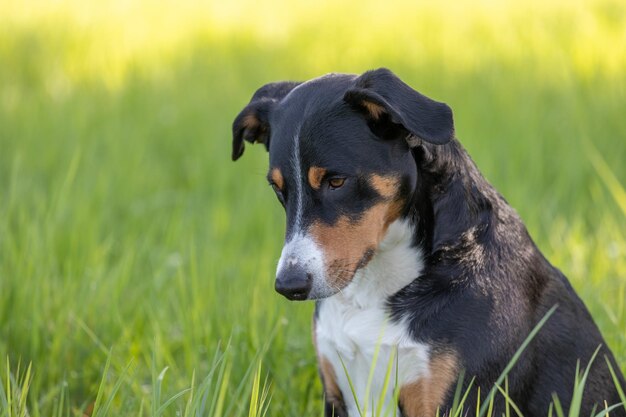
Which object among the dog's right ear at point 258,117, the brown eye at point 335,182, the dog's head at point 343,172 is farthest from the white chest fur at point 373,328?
the dog's right ear at point 258,117

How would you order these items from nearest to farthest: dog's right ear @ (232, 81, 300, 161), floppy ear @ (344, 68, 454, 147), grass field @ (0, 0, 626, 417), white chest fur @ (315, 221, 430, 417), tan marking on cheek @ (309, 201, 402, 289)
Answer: floppy ear @ (344, 68, 454, 147) → tan marking on cheek @ (309, 201, 402, 289) → white chest fur @ (315, 221, 430, 417) → dog's right ear @ (232, 81, 300, 161) → grass field @ (0, 0, 626, 417)

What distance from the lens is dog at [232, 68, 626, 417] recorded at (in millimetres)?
3094

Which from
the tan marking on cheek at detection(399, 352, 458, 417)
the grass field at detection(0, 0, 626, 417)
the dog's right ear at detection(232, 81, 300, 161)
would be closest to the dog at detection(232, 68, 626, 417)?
the tan marking on cheek at detection(399, 352, 458, 417)

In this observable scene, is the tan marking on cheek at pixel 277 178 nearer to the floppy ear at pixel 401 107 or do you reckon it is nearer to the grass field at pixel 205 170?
the floppy ear at pixel 401 107

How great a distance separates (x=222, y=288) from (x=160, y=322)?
1.48 ft

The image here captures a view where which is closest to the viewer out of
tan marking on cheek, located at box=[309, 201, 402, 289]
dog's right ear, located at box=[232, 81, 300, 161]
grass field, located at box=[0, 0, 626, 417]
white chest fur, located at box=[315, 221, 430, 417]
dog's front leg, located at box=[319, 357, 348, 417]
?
tan marking on cheek, located at box=[309, 201, 402, 289]

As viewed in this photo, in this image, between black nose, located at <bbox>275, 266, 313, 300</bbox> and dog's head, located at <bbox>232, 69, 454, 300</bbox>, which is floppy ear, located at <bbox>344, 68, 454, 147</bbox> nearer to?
dog's head, located at <bbox>232, 69, 454, 300</bbox>

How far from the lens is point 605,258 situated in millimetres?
5207

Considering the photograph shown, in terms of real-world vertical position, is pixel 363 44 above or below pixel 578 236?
above

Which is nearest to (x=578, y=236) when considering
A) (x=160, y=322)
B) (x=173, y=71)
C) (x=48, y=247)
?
(x=160, y=322)

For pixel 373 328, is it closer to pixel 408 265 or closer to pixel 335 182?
pixel 408 265

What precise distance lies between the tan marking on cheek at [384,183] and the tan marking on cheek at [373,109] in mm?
208

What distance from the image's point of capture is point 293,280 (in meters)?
3.02

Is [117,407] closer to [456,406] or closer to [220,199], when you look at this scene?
[456,406]
